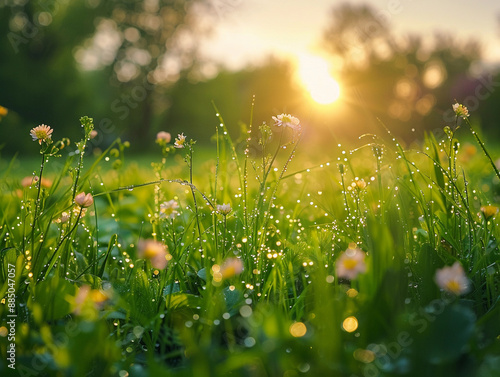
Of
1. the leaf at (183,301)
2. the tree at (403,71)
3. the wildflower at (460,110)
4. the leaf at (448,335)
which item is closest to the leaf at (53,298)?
the leaf at (183,301)

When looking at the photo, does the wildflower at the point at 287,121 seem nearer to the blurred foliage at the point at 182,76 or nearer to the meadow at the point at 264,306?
the meadow at the point at 264,306

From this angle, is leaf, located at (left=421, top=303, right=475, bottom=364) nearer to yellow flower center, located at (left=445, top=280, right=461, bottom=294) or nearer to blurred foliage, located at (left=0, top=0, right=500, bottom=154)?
yellow flower center, located at (left=445, top=280, right=461, bottom=294)

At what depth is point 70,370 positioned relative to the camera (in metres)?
0.74

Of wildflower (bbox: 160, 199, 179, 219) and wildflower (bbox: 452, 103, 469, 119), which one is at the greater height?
wildflower (bbox: 160, 199, 179, 219)

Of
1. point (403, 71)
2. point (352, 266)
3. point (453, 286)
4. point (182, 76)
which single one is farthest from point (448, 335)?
point (182, 76)

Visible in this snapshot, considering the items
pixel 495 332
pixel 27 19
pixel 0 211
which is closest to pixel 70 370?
pixel 495 332

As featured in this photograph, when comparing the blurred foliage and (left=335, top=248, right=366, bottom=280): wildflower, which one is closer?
(left=335, top=248, right=366, bottom=280): wildflower

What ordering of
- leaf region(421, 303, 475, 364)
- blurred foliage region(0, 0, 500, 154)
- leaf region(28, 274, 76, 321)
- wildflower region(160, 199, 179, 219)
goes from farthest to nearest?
blurred foliage region(0, 0, 500, 154) → wildflower region(160, 199, 179, 219) → leaf region(28, 274, 76, 321) → leaf region(421, 303, 475, 364)

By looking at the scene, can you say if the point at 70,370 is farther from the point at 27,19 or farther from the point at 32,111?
the point at 27,19

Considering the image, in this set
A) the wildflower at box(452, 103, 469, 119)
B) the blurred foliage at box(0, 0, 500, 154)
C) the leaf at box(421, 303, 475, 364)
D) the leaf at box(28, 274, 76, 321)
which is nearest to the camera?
the leaf at box(421, 303, 475, 364)

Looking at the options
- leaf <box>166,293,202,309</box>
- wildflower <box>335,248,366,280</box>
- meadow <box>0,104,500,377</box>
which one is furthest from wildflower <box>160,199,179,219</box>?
wildflower <box>335,248,366,280</box>

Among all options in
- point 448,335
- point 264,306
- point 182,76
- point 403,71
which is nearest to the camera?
point 448,335

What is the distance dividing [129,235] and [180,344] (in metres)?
1.13

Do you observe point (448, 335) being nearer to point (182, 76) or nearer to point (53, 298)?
point (53, 298)
